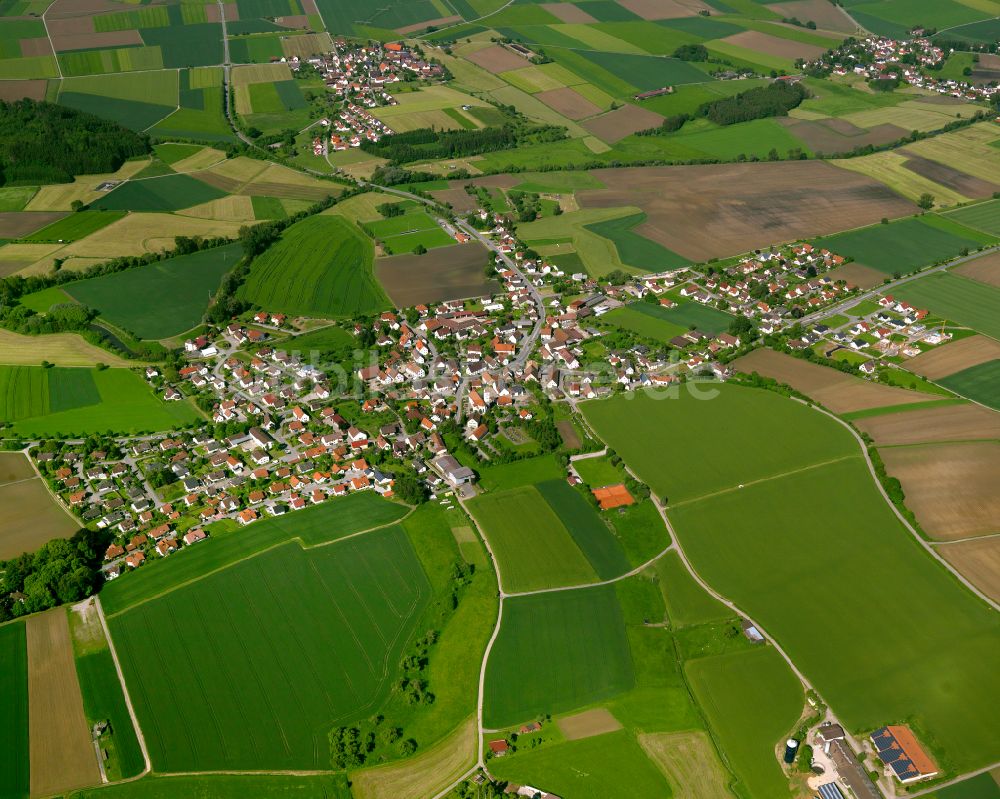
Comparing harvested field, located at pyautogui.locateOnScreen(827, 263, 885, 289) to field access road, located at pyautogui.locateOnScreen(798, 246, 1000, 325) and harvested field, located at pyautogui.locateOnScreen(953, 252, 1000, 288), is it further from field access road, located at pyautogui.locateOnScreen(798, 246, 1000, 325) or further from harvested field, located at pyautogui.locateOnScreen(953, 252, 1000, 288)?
harvested field, located at pyautogui.locateOnScreen(953, 252, 1000, 288)

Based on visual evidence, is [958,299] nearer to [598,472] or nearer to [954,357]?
[954,357]

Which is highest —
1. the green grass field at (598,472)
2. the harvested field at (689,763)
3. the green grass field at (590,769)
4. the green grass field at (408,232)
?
the green grass field at (408,232)

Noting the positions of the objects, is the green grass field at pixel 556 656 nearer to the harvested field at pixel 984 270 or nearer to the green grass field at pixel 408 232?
the green grass field at pixel 408 232

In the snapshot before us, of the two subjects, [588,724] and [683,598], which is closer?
[588,724]

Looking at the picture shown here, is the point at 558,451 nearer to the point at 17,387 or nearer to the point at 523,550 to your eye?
the point at 523,550

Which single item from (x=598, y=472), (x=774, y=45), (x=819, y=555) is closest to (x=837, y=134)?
(x=774, y=45)

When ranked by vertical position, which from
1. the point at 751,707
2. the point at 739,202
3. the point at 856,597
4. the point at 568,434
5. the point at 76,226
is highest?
the point at 739,202

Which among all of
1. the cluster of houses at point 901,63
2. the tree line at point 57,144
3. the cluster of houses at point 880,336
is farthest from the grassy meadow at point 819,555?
the cluster of houses at point 901,63
